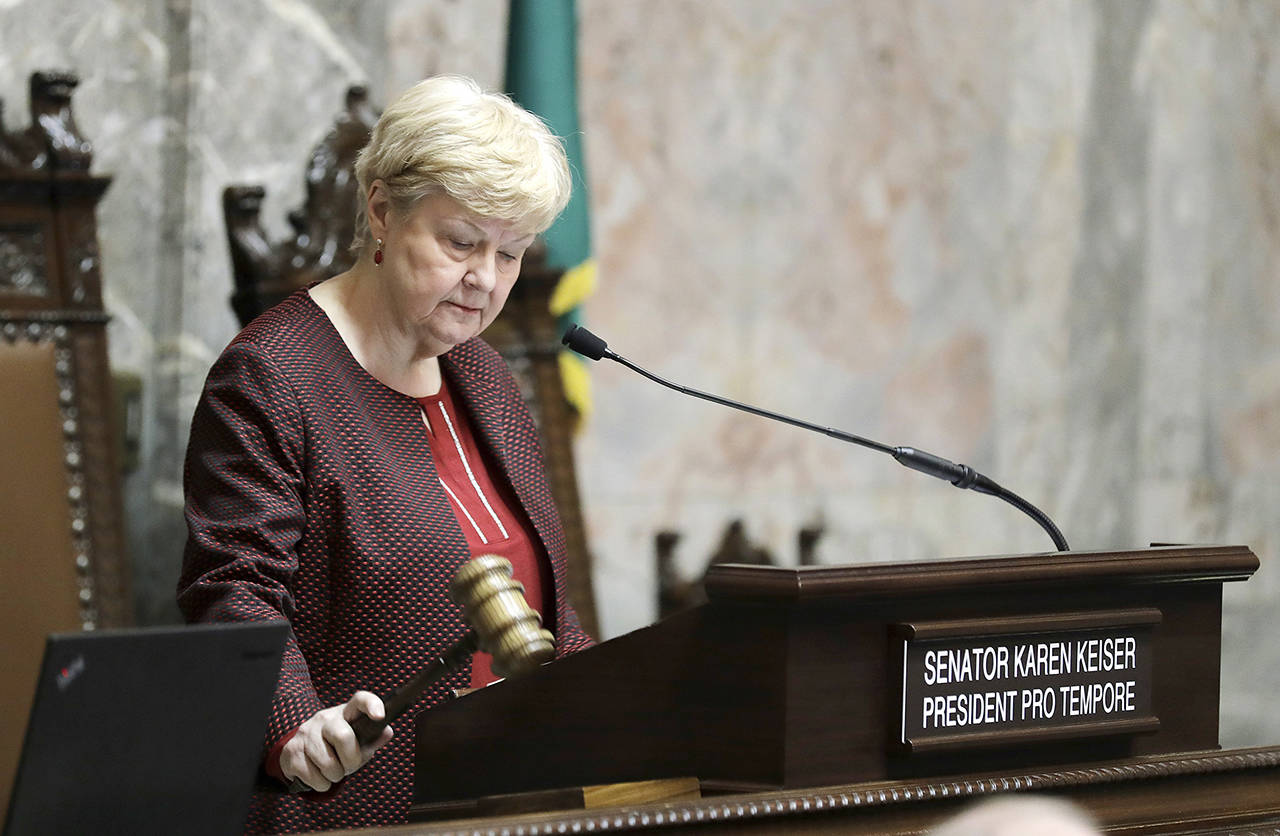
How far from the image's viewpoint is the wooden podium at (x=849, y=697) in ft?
5.29

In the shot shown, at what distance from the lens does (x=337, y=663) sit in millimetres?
2088

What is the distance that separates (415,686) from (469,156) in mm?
809

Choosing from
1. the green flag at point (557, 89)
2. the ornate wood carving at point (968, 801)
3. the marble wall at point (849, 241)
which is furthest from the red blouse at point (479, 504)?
the green flag at point (557, 89)

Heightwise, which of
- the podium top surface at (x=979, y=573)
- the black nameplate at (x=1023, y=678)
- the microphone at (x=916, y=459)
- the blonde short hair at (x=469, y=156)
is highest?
the blonde short hair at (x=469, y=156)

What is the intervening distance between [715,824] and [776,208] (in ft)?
11.0

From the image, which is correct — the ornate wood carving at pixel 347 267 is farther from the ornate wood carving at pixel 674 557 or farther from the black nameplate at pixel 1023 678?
the black nameplate at pixel 1023 678

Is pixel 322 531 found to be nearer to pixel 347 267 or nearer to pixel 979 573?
pixel 979 573

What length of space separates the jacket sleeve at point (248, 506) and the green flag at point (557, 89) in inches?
80.5

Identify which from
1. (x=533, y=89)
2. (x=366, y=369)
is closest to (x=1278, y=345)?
(x=533, y=89)

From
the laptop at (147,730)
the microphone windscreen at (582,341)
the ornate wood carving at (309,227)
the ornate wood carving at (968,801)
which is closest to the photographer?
the laptop at (147,730)

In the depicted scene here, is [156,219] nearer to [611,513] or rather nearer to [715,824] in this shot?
[611,513]

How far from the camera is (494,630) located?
61.5 inches

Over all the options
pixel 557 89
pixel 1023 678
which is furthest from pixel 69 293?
pixel 1023 678

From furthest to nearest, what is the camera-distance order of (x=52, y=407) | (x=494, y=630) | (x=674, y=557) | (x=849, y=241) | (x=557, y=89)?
(x=849, y=241) → (x=674, y=557) → (x=557, y=89) → (x=52, y=407) → (x=494, y=630)
